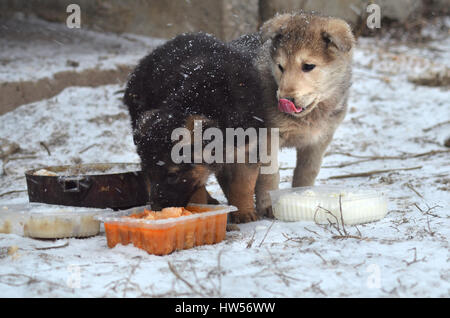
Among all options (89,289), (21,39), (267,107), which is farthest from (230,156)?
(21,39)

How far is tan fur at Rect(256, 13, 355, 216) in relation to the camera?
12.2ft

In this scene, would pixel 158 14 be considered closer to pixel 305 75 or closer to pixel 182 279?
pixel 305 75

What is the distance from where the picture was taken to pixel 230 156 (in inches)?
146

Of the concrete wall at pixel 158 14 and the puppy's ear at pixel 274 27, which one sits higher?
the concrete wall at pixel 158 14

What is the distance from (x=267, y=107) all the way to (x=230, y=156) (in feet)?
1.70

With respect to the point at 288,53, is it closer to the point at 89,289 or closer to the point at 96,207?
the point at 96,207

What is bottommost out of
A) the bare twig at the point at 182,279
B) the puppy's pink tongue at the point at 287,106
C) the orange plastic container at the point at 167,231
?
the bare twig at the point at 182,279

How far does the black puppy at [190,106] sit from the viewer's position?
10.8ft

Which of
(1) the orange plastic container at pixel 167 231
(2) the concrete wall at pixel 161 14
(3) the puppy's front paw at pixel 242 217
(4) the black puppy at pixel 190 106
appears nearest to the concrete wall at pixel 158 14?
(2) the concrete wall at pixel 161 14

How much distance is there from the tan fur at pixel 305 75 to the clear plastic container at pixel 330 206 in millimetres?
376

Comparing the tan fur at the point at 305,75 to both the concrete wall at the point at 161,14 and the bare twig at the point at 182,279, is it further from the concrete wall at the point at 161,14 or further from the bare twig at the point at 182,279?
the concrete wall at the point at 161,14

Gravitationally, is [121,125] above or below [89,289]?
above

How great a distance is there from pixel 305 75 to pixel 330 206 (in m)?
0.99

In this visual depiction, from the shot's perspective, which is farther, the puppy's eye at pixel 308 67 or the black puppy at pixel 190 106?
the puppy's eye at pixel 308 67
